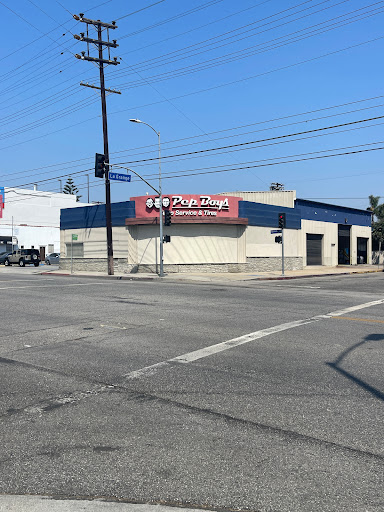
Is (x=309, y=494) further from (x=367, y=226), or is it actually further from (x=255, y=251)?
(x=367, y=226)

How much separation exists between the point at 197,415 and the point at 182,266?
31.6 meters

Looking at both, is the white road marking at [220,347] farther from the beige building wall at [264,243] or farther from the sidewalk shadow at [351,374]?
the beige building wall at [264,243]

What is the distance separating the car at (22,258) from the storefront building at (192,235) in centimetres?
996

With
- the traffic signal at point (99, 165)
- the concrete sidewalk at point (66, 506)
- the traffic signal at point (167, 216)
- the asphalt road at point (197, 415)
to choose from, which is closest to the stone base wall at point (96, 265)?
the traffic signal at point (167, 216)

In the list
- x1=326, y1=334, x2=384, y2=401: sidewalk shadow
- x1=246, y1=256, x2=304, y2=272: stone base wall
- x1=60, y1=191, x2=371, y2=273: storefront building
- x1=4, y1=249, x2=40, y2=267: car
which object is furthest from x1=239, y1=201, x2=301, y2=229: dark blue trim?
x1=326, y1=334, x2=384, y2=401: sidewalk shadow

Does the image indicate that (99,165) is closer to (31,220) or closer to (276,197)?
(276,197)

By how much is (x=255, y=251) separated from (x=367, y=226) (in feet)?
83.1

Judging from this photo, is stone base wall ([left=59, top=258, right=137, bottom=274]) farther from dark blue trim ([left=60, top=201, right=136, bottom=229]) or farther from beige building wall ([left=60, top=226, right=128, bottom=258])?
dark blue trim ([left=60, top=201, right=136, bottom=229])

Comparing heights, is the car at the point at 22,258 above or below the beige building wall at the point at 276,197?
below

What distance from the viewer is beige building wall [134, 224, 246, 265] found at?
36656 millimetres

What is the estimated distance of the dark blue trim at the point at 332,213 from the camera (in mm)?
46781

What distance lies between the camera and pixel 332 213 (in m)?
51.2

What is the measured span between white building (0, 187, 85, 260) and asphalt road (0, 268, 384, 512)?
63.5 meters

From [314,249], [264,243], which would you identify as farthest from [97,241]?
[314,249]
